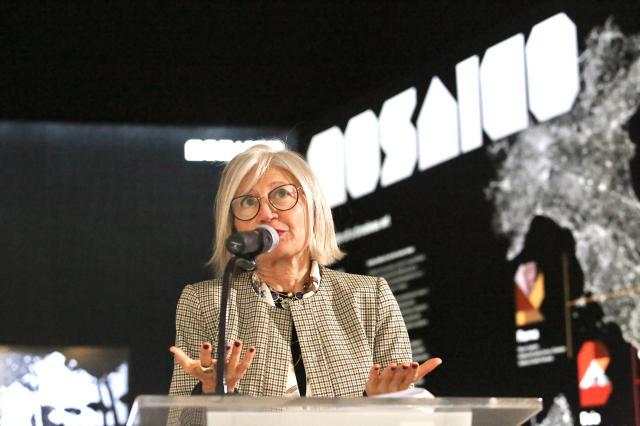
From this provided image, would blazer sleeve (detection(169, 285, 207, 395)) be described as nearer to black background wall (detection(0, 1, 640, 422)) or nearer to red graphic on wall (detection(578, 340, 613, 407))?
red graphic on wall (detection(578, 340, 613, 407))

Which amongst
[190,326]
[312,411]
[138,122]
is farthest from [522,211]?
[312,411]

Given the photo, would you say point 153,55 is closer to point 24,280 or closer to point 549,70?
point 24,280

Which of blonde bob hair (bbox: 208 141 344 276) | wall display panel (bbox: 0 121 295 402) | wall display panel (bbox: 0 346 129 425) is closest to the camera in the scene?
blonde bob hair (bbox: 208 141 344 276)

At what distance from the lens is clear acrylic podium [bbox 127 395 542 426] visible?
160 centimetres

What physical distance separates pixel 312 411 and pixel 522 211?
305 centimetres

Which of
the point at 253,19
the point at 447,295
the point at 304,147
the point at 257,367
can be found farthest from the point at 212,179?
the point at 257,367

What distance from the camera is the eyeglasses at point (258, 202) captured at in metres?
2.32

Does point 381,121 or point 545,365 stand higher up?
point 381,121

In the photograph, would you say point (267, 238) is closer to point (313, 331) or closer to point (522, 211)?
point (313, 331)

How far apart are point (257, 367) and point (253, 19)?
13.0 feet

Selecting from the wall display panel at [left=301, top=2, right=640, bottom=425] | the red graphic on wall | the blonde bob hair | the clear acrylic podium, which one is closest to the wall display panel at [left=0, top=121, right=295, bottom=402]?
the wall display panel at [left=301, top=2, right=640, bottom=425]

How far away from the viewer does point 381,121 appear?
5648 mm

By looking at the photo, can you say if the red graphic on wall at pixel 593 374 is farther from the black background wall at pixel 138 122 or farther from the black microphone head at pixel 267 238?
the black microphone head at pixel 267 238

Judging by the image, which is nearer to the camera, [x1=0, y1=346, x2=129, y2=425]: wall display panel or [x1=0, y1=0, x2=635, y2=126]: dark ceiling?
[x1=0, y1=0, x2=635, y2=126]: dark ceiling
